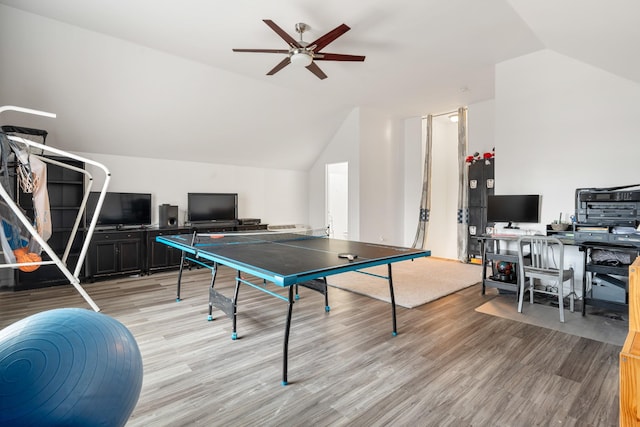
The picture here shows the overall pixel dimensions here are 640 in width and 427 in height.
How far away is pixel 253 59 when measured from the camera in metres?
4.38

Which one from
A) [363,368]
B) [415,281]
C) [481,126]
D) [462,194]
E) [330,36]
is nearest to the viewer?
[363,368]

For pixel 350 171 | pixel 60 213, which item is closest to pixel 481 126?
pixel 350 171

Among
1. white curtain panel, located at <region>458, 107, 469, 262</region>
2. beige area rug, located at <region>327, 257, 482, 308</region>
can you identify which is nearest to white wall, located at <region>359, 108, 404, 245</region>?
beige area rug, located at <region>327, 257, 482, 308</region>

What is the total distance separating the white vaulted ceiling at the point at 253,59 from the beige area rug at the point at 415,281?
3066mm

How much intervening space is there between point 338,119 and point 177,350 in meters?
5.39

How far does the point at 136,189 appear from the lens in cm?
559

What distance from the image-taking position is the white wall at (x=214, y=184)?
5.49 meters

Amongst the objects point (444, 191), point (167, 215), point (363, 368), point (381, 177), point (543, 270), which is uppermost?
point (381, 177)

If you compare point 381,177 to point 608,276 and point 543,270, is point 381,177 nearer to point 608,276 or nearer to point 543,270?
point 543,270

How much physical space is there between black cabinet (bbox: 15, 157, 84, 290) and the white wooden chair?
587cm

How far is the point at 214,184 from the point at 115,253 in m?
2.24

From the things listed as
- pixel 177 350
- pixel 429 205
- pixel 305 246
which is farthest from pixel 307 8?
pixel 429 205

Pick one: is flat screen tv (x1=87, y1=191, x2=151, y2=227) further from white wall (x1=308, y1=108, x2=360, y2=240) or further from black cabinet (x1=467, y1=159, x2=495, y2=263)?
black cabinet (x1=467, y1=159, x2=495, y2=263)

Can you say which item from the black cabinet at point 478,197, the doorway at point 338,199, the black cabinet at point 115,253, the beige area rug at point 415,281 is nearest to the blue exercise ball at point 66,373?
the beige area rug at point 415,281
